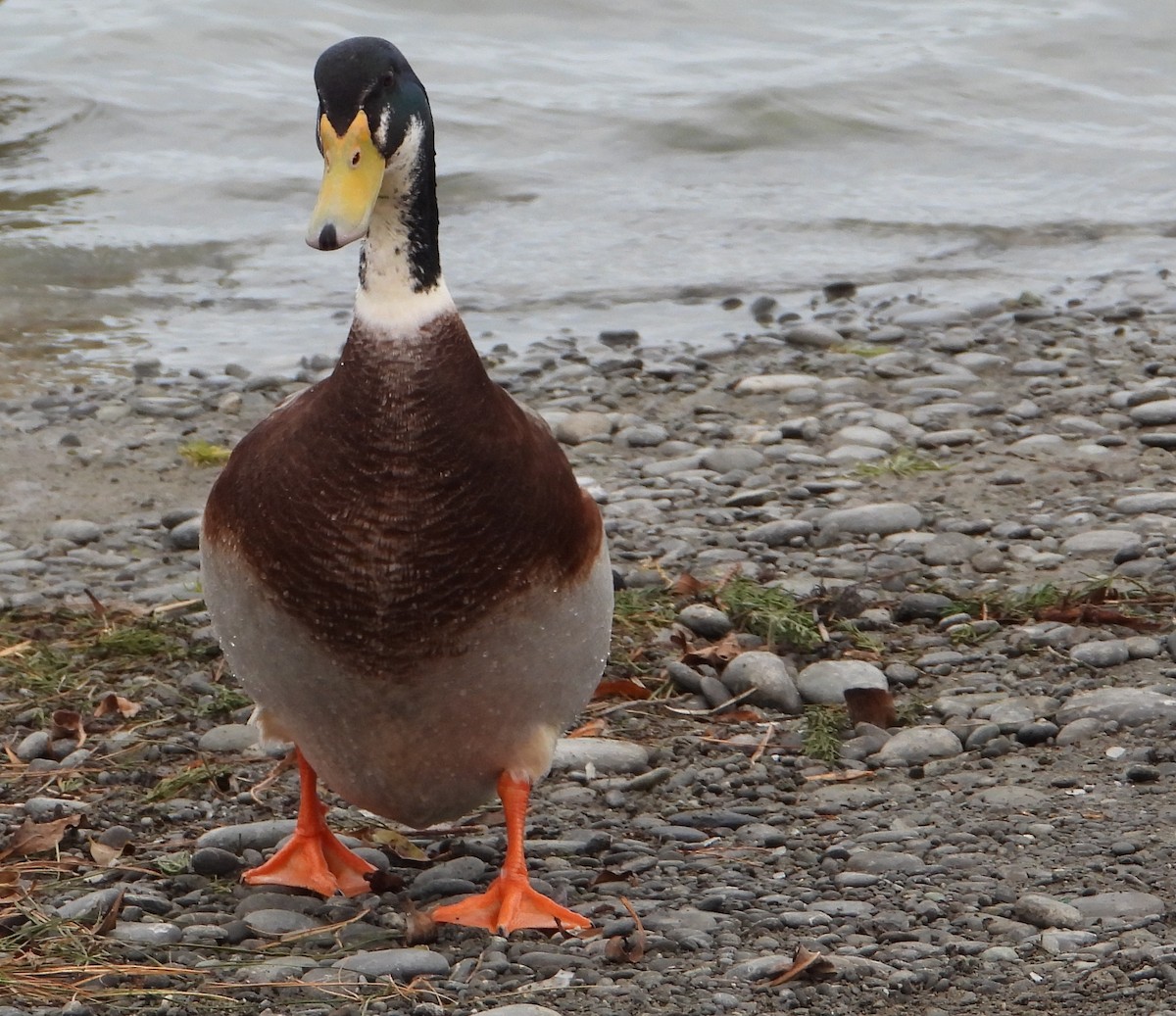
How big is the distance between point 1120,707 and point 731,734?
37.1 inches

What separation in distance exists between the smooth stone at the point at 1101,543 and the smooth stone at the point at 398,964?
3.02 metres

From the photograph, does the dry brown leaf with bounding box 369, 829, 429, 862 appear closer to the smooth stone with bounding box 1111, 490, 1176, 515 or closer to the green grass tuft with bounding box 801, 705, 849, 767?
the green grass tuft with bounding box 801, 705, 849, 767

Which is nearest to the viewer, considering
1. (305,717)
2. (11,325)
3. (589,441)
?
(305,717)

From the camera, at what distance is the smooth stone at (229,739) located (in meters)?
4.55

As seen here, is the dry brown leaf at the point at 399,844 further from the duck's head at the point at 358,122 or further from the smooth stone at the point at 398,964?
the duck's head at the point at 358,122

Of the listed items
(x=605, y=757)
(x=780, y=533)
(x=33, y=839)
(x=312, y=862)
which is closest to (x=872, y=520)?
(x=780, y=533)

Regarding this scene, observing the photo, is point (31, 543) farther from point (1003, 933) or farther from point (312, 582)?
point (1003, 933)

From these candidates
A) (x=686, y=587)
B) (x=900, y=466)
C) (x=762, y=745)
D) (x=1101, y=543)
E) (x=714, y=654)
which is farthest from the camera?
(x=900, y=466)

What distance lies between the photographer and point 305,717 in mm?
3564

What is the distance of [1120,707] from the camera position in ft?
14.5

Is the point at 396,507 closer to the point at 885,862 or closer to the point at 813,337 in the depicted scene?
the point at 885,862

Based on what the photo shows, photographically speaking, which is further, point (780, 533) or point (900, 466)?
point (900, 466)

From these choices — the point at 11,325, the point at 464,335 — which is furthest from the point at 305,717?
the point at 11,325

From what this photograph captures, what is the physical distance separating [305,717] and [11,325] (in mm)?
6860
